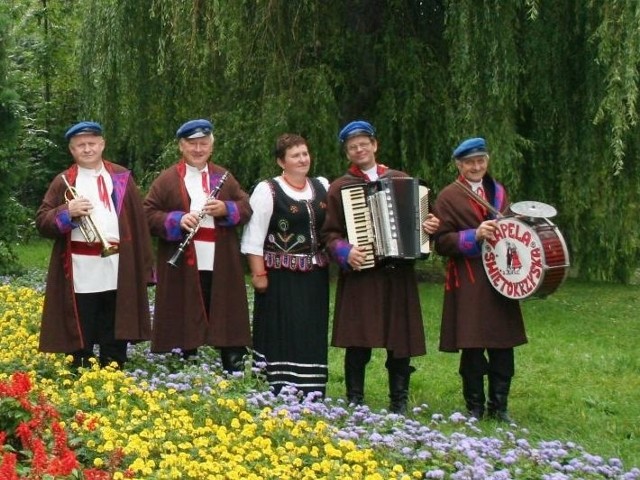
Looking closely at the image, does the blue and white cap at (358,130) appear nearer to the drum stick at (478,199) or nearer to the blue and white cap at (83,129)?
the drum stick at (478,199)

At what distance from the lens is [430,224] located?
247 inches

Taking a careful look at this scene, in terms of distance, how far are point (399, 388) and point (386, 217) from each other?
112 centimetres

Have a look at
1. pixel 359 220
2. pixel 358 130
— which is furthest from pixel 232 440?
pixel 358 130

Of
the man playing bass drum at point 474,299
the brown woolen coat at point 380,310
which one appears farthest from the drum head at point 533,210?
the brown woolen coat at point 380,310

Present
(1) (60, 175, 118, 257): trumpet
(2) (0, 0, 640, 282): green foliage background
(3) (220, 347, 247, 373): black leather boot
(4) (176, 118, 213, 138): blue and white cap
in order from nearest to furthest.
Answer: (1) (60, 175, 118, 257): trumpet
(4) (176, 118, 213, 138): blue and white cap
(3) (220, 347, 247, 373): black leather boot
(2) (0, 0, 640, 282): green foliage background

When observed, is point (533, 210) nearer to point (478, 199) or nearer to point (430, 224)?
Answer: point (478, 199)

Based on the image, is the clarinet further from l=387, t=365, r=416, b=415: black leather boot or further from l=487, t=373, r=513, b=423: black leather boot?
l=487, t=373, r=513, b=423: black leather boot

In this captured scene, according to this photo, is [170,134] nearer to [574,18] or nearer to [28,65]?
[574,18]

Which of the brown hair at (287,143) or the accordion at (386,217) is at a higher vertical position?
the brown hair at (287,143)

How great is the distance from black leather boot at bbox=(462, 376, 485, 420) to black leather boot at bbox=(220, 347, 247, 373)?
1.40m

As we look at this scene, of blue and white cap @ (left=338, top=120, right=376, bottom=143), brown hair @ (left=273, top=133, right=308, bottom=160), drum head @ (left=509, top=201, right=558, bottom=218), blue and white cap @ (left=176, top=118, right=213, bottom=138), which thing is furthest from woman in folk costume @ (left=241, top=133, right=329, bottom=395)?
drum head @ (left=509, top=201, right=558, bottom=218)

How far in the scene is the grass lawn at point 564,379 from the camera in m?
6.52

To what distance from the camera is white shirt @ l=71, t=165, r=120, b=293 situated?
21.8 ft

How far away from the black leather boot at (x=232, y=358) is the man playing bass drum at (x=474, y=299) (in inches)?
50.5
